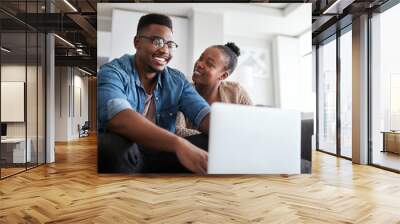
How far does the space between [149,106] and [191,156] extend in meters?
0.97

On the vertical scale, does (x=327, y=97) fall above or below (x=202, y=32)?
below

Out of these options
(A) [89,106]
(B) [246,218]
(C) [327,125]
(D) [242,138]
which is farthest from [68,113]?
(B) [246,218]

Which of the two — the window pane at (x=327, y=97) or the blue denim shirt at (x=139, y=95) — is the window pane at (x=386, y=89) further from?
the blue denim shirt at (x=139, y=95)

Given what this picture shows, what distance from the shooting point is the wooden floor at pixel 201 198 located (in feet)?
12.6

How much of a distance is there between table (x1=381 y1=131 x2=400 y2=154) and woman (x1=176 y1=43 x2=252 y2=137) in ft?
9.99

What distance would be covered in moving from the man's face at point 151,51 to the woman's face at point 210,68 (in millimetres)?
477

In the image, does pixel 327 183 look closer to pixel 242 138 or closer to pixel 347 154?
pixel 242 138

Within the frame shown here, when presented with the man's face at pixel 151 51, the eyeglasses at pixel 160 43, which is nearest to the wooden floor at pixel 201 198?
the man's face at pixel 151 51

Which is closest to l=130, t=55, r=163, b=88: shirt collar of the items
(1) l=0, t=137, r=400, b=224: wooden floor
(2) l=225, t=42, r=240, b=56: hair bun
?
(2) l=225, t=42, r=240, b=56: hair bun

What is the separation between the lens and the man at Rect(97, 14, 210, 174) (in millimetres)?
5668

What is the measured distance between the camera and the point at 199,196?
479 centimetres

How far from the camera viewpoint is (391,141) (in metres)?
7.07

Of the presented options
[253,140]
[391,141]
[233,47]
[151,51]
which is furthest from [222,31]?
[391,141]

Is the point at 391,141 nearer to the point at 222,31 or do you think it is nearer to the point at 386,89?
the point at 386,89
